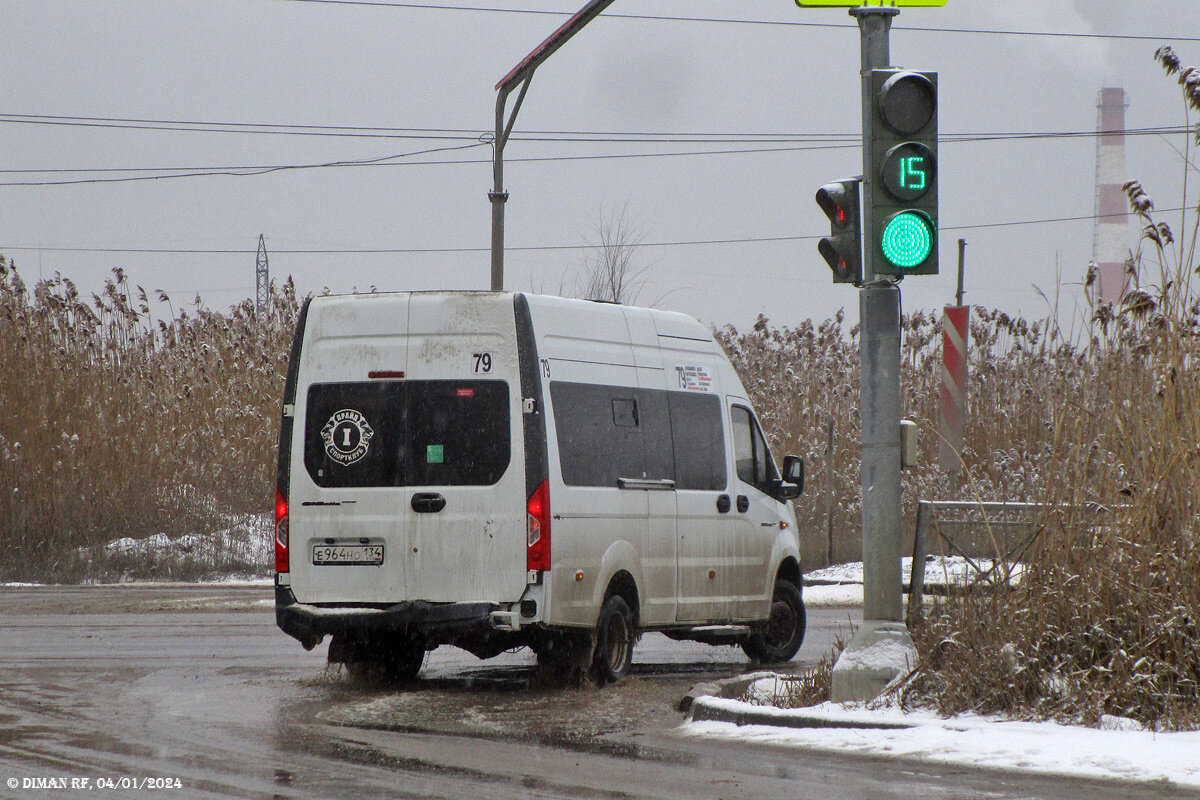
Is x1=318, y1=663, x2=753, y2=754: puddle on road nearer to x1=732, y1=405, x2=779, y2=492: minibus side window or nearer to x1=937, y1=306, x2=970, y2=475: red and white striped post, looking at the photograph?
x1=732, y1=405, x2=779, y2=492: minibus side window

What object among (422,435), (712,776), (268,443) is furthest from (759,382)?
(712,776)

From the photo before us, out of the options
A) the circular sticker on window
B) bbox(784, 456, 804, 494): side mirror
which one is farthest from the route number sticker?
the circular sticker on window

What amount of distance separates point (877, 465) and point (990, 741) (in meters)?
1.90

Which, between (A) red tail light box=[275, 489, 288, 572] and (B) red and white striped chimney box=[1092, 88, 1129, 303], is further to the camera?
(B) red and white striped chimney box=[1092, 88, 1129, 303]

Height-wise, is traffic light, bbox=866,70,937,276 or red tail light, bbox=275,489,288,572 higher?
traffic light, bbox=866,70,937,276

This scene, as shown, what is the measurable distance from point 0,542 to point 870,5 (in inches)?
696

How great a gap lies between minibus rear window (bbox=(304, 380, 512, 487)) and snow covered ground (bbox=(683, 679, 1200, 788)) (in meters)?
2.55

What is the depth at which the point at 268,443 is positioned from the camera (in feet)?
82.0

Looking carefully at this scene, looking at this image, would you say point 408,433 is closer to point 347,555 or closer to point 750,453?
point 347,555

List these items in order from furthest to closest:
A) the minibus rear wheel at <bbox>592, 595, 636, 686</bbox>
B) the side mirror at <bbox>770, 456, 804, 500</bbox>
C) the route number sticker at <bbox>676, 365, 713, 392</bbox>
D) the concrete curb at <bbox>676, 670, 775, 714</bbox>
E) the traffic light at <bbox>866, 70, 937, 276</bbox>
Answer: the side mirror at <bbox>770, 456, 804, 500</bbox> → the route number sticker at <bbox>676, 365, 713, 392</bbox> → the minibus rear wheel at <bbox>592, 595, 636, 686</bbox> → the concrete curb at <bbox>676, 670, 775, 714</bbox> → the traffic light at <bbox>866, 70, 937, 276</bbox>

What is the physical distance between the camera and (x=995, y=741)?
7.52 meters

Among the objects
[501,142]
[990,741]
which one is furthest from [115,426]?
[990,741]

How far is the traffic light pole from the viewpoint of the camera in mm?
8664

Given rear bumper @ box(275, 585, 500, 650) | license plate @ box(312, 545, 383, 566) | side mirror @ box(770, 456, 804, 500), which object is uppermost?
side mirror @ box(770, 456, 804, 500)
